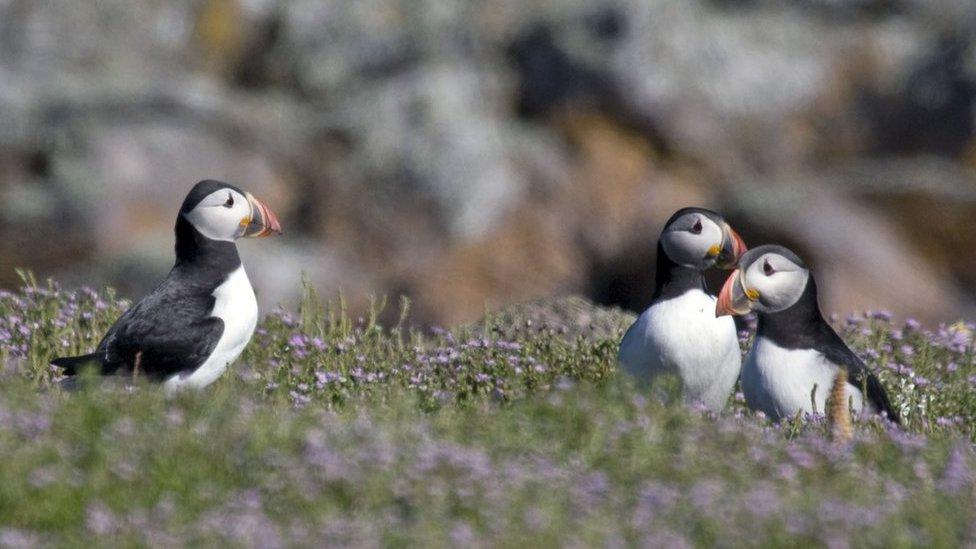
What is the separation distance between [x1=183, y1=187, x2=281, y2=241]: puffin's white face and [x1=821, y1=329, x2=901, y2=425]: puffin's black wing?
273 centimetres

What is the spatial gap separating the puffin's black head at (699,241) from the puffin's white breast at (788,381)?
51 cm

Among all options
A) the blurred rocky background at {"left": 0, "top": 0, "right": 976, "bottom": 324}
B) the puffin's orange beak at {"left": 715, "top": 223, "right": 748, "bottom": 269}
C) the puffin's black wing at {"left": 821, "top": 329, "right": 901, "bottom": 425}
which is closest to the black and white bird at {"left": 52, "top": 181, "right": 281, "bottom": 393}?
the puffin's orange beak at {"left": 715, "top": 223, "right": 748, "bottom": 269}

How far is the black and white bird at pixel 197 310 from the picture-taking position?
772 centimetres

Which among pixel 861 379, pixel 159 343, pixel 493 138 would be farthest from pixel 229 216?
pixel 493 138

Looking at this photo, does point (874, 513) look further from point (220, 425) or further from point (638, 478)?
point (220, 425)

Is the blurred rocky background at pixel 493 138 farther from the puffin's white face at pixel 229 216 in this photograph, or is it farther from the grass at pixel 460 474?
the grass at pixel 460 474

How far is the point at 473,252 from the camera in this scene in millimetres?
13625

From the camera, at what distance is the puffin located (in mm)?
7621

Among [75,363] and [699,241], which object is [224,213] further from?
[699,241]

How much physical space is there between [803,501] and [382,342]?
163 inches

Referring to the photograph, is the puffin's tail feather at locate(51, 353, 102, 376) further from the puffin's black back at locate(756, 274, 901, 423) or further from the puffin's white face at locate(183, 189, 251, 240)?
the puffin's black back at locate(756, 274, 901, 423)

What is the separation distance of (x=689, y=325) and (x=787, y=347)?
474 millimetres

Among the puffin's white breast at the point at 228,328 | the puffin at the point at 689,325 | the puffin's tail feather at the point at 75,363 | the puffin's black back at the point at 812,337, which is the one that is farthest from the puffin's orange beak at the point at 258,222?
the puffin's black back at the point at 812,337

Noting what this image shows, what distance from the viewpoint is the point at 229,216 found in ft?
27.0
